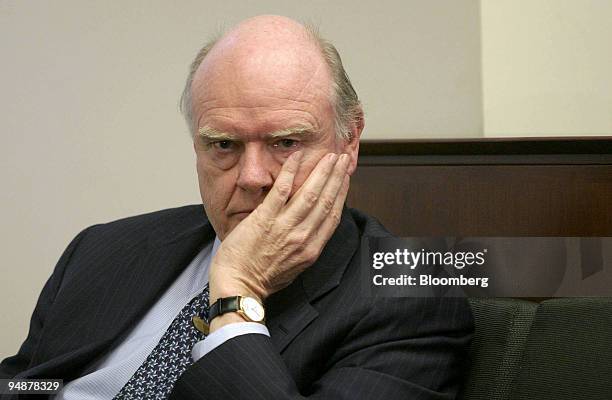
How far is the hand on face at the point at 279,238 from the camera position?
1.45 m

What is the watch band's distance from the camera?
1396 millimetres

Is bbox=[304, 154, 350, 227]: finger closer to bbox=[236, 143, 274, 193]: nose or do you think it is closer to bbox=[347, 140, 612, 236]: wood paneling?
bbox=[236, 143, 274, 193]: nose

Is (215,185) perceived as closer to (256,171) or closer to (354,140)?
(256,171)

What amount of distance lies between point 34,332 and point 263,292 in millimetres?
598

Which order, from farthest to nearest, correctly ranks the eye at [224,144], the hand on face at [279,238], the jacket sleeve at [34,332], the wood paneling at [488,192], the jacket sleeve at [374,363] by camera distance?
1. the wood paneling at [488,192]
2. the jacket sleeve at [34,332]
3. the eye at [224,144]
4. the hand on face at [279,238]
5. the jacket sleeve at [374,363]

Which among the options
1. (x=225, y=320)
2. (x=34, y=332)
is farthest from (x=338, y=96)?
(x=34, y=332)

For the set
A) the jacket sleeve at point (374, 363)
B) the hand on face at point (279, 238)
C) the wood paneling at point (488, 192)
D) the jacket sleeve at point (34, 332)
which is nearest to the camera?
the jacket sleeve at point (374, 363)

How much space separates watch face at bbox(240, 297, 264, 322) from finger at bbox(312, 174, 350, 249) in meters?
0.16

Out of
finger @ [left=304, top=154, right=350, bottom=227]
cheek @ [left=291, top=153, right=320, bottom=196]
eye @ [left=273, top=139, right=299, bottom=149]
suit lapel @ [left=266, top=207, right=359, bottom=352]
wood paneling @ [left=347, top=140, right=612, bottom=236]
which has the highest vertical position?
eye @ [left=273, top=139, right=299, bottom=149]

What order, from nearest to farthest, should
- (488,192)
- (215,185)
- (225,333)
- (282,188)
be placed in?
(225,333), (282,188), (215,185), (488,192)

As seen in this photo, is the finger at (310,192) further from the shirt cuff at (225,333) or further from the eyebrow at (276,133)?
the shirt cuff at (225,333)

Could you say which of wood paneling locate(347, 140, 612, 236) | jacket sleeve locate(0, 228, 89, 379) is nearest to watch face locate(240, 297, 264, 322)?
jacket sleeve locate(0, 228, 89, 379)

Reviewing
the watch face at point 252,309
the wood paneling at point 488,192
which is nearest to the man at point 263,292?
the watch face at point 252,309

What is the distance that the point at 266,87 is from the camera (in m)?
1.53
